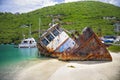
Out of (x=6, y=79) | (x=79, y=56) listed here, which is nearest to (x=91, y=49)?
(x=79, y=56)

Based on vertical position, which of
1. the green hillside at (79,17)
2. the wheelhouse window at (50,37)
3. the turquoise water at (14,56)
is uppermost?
the green hillside at (79,17)

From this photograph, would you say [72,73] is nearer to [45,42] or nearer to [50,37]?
[50,37]

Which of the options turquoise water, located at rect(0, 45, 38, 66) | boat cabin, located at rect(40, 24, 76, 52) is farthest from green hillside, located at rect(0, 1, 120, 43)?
turquoise water, located at rect(0, 45, 38, 66)

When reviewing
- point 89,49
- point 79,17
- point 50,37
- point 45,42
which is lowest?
point 89,49

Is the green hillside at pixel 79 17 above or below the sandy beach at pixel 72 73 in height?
above

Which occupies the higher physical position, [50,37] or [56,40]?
[50,37]

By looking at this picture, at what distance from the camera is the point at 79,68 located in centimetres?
1302

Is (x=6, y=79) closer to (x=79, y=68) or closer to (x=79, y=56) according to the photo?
(x=79, y=68)

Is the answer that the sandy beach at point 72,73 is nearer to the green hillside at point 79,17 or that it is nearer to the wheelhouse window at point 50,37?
the green hillside at point 79,17

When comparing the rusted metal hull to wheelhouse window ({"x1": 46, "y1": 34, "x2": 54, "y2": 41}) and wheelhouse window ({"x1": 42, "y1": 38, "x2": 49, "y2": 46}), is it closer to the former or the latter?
wheelhouse window ({"x1": 46, "y1": 34, "x2": 54, "y2": 41})

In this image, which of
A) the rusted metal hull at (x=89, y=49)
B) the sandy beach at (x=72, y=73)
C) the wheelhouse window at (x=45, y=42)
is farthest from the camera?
the wheelhouse window at (x=45, y=42)

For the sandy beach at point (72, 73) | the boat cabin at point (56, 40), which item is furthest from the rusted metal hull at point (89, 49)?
the boat cabin at point (56, 40)

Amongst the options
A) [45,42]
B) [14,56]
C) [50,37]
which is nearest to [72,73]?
[50,37]

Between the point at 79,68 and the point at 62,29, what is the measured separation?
621 centimetres
